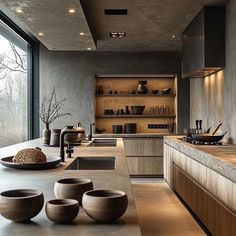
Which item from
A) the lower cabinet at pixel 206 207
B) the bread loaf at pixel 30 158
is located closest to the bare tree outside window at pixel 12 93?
the lower cabinet at pixel 206 207

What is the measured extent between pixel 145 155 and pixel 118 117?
3.60 feet

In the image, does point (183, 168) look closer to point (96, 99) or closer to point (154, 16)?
point (154, 16)

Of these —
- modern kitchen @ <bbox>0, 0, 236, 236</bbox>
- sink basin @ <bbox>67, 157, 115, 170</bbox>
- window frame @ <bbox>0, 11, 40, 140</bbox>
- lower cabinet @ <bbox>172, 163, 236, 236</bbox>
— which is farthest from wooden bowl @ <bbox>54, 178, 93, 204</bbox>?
window frame @ <bbox>0, 11, 40, 140</bbox>

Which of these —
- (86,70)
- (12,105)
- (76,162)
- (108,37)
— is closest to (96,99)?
(86,70)

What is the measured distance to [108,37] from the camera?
7086mm

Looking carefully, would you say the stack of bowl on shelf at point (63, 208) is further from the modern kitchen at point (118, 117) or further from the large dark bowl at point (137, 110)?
the large dark bowl at point (137, 110)

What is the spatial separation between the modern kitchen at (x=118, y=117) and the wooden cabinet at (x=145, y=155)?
20 mm

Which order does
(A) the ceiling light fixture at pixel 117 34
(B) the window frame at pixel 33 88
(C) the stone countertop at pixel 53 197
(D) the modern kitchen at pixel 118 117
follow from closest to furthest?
(C) the stone countertop at pixel 53 197 → (D) the modern kitchen at pixel 118 117 → (A) the ceiling light fixture at pixel 117 34 → (B) the window frame at pixel 33 88

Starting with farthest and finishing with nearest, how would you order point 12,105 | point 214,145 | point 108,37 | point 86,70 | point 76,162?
point 86,70 < point 108,37 < point 12,105 < point 214,145 < point 76,162

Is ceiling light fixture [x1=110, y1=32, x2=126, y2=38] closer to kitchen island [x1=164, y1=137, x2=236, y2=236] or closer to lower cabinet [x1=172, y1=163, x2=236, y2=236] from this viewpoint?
kitchen island [x1=164, y1=137, x2=236, y2=236]

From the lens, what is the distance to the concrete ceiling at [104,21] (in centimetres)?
478

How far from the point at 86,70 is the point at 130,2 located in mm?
3412

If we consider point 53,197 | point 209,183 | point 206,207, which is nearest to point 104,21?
point 209,183

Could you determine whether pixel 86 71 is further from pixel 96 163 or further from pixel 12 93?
pixel 96 163
